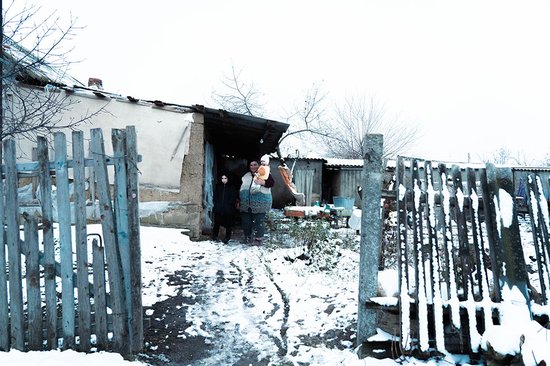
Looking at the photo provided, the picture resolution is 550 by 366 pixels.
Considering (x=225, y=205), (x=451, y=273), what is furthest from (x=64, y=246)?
(x=225, y=205)

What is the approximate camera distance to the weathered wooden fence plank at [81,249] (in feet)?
10.1

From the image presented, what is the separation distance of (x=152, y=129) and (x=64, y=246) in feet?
16.2

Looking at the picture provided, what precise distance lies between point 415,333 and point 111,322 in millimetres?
2506

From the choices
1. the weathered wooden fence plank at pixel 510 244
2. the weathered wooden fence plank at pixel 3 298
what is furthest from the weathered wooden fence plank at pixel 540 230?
the weathered wooden fence plank at pixel 3 298

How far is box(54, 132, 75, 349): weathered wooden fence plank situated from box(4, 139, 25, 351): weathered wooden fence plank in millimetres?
386

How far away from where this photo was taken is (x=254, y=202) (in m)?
7.87

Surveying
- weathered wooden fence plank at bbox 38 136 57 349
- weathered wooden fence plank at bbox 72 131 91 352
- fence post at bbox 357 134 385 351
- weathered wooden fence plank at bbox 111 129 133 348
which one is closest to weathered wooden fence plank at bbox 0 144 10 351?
weathered wooden fence plank at bbox 38 136 57 349

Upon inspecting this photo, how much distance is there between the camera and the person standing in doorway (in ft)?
25.8

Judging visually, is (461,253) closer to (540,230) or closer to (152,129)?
(540,230)

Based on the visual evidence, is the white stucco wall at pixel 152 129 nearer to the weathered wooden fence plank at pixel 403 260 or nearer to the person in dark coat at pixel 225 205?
the person in dark coat at pixel 225 205

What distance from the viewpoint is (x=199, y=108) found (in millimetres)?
7781

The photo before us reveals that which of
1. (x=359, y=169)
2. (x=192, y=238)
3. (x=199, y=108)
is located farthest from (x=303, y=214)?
(x=359, y=169)

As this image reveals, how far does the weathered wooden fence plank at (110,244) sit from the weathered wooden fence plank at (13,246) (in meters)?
0.73

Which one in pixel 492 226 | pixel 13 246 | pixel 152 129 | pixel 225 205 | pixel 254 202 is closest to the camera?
pixel 13 246
